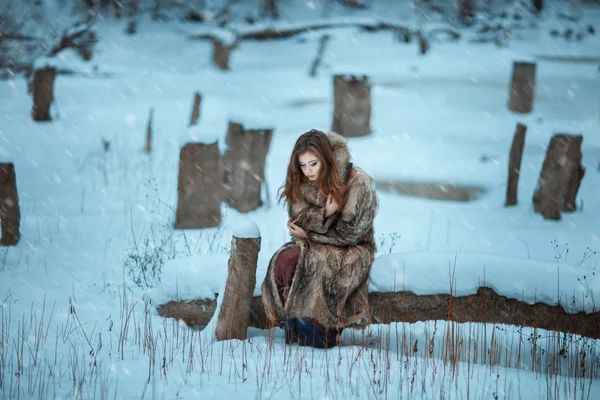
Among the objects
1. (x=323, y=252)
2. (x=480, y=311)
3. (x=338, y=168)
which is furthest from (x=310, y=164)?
(x=480, y=311)

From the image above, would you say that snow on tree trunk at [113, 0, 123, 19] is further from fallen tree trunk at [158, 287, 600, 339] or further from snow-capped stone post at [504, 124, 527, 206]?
fallen tree trunk at [158, 287, 600, 339]

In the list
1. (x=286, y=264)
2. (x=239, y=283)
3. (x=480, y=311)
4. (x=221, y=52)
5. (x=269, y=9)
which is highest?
(x=269, y=9)

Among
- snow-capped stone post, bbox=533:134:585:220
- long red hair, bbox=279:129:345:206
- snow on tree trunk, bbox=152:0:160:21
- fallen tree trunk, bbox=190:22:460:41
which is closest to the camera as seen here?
long red hair, bbox=279:129:345:206

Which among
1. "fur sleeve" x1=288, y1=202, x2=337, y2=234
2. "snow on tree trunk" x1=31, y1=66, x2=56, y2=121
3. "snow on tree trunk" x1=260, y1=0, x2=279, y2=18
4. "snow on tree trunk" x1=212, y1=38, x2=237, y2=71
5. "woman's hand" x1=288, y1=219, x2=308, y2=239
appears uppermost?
"snow on tree trunk" x1=260, y1=0, x2=279, y2=18

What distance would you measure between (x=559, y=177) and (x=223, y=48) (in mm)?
12113

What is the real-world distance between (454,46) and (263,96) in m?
8.43

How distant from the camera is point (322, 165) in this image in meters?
4.15

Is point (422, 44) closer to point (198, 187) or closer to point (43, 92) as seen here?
point (43, 92)

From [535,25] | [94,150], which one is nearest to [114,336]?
[94,150]

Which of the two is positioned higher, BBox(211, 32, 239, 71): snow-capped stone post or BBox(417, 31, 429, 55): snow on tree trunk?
BBox(417, 31, 429, 55): snow on tree trunk

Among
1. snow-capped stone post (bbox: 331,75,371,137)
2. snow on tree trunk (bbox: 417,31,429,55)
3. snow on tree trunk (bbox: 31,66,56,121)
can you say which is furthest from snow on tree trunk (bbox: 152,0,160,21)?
snow-capped stone post (bbox: 331,75,371,137)

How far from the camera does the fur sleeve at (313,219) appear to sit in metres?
4.23

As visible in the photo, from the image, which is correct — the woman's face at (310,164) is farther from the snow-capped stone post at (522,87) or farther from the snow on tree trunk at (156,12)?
the snow on tree trunk at (156,12)

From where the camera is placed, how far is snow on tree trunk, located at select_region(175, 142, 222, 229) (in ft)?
23.0
